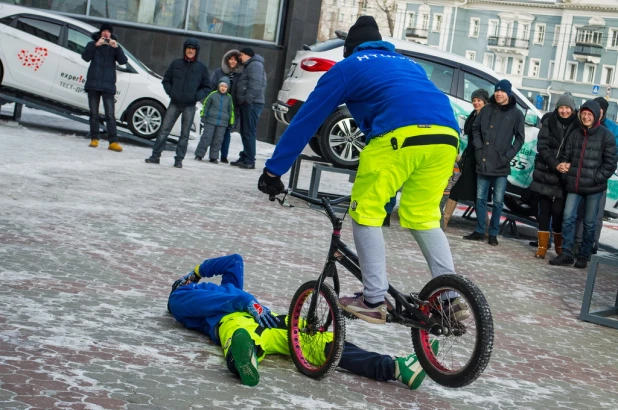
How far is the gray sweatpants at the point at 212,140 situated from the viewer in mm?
17562

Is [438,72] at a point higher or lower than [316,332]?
higher

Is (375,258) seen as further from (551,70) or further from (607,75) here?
(551,70)

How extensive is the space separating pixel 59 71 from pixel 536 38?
98.2 meters

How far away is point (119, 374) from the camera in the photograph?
5258mm

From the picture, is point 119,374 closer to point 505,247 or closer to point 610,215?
point 505,247

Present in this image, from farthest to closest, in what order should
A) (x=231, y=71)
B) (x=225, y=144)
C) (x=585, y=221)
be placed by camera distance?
1. (x=225, y=144)
2. (x=231, y=71)
3. (x=585, y=221)

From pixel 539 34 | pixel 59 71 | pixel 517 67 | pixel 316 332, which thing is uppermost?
pixel 539 34

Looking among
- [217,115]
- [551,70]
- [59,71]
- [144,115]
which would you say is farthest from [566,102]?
[551,70]

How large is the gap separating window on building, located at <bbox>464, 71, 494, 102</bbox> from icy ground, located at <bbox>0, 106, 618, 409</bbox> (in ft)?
5.96

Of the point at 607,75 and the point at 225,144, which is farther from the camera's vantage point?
the point at 607,75

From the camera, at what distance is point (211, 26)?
24750 mm

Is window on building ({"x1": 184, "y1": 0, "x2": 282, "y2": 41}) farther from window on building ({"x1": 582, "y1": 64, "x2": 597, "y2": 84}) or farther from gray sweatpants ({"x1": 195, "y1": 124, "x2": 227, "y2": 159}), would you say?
window on building ({"x1": 582, "y1": 64, "x2": 597, "y2": 84})

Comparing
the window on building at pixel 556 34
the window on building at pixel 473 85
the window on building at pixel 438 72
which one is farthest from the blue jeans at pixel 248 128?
the window on building at pixel 556 34

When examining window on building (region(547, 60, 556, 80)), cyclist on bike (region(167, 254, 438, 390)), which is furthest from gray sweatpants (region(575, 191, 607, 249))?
window on building (region(547, 60, 556, 80))
